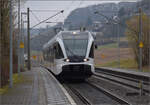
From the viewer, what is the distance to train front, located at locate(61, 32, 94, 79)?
856 inches

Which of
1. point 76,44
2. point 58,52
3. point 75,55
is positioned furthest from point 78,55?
point 58,52

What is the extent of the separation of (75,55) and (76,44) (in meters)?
0.99

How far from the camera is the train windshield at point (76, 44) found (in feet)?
72.9

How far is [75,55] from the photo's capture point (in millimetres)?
22094

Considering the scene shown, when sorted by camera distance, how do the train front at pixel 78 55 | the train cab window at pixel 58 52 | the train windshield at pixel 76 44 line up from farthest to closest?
the train cab window at pixel 58 52, the train windshield at pixel 76 44, the train front at pixel 78 55

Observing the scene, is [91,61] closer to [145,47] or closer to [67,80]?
[67,80]

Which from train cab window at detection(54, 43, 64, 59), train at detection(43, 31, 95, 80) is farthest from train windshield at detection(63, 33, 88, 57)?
train cab window at detection(54, 43, 64, 59)

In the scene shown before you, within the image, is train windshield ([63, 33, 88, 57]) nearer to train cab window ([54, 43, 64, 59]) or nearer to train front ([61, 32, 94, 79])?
train front ([61, 32, 94, 79])

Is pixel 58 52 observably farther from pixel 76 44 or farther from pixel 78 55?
pixel 78 55

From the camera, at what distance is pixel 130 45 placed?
50.9m

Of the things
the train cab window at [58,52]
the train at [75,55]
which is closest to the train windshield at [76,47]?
the train at [75,55]

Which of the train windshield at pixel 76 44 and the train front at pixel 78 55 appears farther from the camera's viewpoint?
the train windshield at pixel 76 44

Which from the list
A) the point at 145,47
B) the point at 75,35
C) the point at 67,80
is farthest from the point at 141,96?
the point at 145,47

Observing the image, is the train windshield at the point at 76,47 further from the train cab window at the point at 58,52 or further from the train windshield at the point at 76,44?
the train cab window at the point at 58,52
